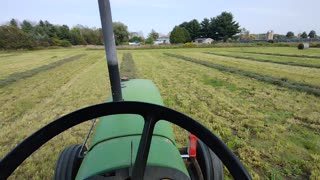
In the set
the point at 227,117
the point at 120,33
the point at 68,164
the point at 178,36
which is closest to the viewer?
the point at 68,164

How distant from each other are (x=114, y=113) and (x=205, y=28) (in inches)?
2744

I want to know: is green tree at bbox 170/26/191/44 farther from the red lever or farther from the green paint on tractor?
the green paint on tractor

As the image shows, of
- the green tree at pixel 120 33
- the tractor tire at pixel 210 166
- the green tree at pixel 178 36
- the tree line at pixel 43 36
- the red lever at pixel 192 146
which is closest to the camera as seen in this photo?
the tractor tire at pixel 210 166

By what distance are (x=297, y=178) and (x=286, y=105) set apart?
319 cm

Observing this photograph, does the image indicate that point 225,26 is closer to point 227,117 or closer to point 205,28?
point 205,28

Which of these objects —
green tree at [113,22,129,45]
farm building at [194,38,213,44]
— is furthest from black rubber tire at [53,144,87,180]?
farm building at [194,38,213,44]

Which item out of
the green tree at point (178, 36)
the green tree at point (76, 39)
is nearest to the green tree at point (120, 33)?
the green tree at point (76, 39)

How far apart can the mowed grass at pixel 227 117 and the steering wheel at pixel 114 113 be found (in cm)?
236

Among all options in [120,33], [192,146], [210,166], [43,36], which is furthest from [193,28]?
[210,166]

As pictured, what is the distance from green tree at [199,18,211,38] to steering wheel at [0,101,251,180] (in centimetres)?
6835

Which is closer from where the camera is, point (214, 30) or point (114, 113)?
point (114, 113)

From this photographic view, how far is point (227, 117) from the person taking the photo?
5035mm

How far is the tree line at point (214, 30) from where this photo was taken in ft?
209

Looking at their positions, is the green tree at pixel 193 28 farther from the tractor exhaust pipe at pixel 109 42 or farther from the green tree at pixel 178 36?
the tractor exhaust pipe at pixel 109 42
